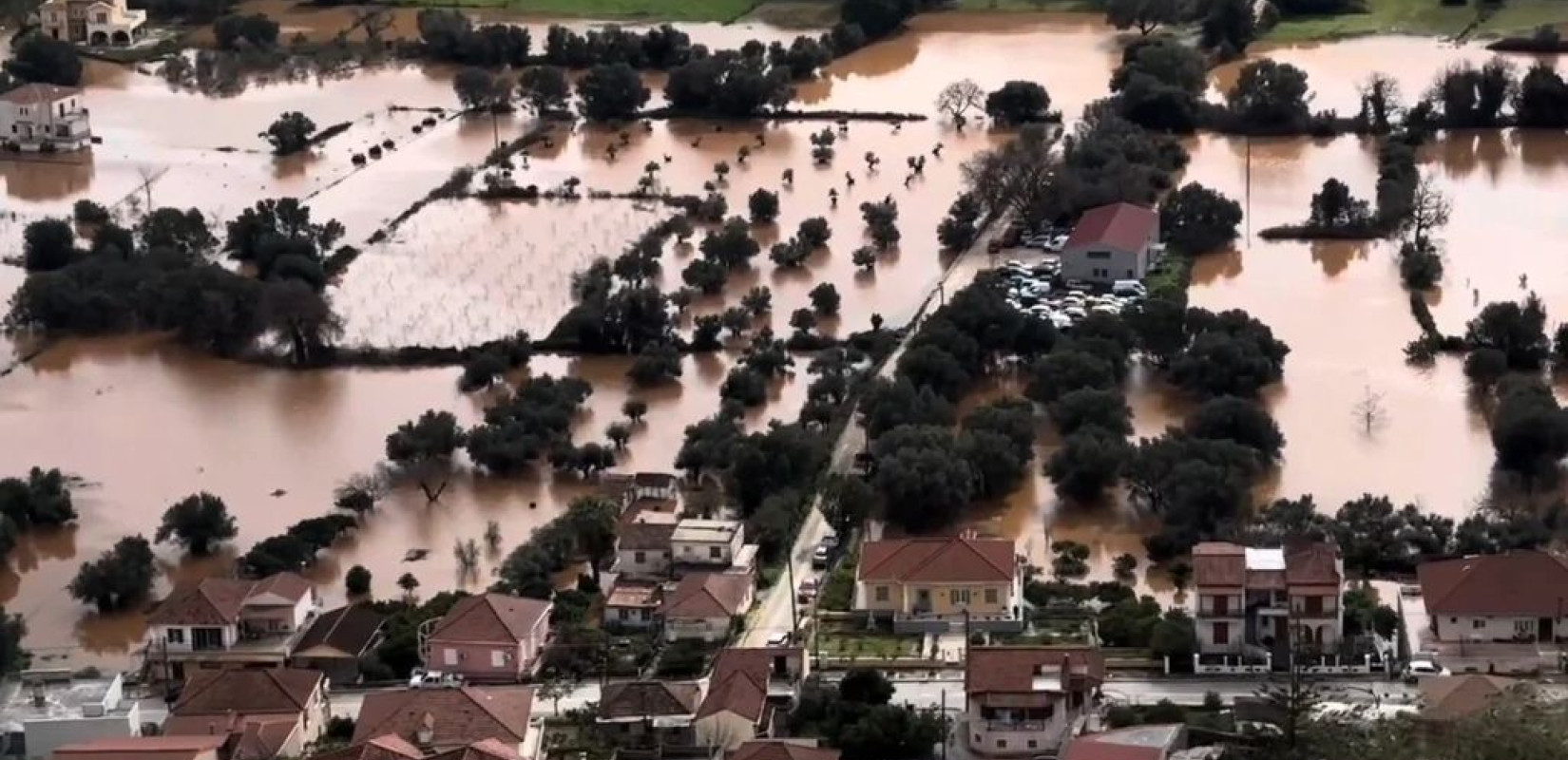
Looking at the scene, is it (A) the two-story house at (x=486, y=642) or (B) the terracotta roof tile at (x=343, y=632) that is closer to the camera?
(A) the two-story house at (x=486, y=642)

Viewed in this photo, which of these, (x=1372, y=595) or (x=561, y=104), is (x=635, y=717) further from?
(x=561, y=104)

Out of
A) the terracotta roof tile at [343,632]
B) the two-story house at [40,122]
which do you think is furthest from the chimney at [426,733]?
the two-story house at [40,122]

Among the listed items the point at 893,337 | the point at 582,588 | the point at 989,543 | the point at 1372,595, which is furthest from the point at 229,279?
the point at 1372,595

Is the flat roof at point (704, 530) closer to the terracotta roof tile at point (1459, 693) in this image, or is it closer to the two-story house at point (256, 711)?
the two-story house at point (256, 711)

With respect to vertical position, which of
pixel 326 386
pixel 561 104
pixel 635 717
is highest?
pixel 561 104

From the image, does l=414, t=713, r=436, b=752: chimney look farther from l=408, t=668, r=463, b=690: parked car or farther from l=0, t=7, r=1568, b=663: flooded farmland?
l=0, t=7, r=1568, b=663: flooded farmland
